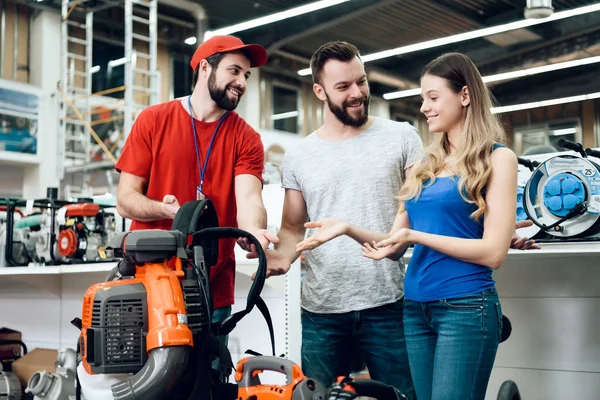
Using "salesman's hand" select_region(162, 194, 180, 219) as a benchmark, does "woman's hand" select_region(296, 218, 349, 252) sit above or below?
below

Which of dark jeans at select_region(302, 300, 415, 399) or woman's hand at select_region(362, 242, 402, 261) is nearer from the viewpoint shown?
woman's hand at select_region(362, 242, 402, 261)

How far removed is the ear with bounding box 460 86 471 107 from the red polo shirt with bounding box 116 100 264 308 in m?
0.68

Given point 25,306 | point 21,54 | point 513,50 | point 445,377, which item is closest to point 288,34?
point 513,50

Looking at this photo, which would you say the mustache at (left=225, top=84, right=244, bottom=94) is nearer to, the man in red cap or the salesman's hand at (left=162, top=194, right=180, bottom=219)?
the man in red cap

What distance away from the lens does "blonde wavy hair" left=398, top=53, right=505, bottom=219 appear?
64.8 inches

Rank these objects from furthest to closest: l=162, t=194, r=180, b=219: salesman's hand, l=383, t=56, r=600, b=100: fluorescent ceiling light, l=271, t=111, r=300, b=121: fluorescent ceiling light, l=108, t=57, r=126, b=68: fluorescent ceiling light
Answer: l=271, t=111, r=300, b=121: fluorescent ceiling light, l=108, t=57, r=126, b=68: fluorescent ceiling light, l=383, t=56, r=600, b=100: fluorescent ceiling light, l=162, t=194, r=180, b=219: salesman's hand

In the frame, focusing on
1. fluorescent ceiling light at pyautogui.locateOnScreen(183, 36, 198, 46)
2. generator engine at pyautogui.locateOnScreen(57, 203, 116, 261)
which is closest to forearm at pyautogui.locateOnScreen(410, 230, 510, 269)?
generator engine at pyautogui.locateOnScreen(57, 203, 116, 261)

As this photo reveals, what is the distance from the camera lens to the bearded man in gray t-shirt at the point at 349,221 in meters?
1.98

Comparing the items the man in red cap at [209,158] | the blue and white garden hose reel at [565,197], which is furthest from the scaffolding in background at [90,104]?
the man in red cap at [209,158]

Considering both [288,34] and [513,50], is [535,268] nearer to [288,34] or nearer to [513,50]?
[513,50]

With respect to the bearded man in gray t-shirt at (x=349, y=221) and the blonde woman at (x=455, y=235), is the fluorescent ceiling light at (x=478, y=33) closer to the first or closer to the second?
the bearded man in gray t-shirt at (x=349, y=221)

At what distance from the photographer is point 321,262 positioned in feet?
6.83

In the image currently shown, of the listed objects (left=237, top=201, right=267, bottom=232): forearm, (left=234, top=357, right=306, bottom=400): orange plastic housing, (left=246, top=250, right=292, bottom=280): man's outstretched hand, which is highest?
(left=237, top=201, right=267, bottom=232): forearm

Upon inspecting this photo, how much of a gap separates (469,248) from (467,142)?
0.27 meters
